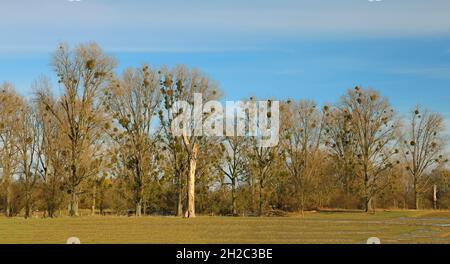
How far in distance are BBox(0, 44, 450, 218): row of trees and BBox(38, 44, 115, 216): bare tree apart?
9 centimetres

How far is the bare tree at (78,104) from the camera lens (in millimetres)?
41906

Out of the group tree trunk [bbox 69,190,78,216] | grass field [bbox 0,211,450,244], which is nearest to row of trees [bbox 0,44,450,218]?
tree trunk [bbox 69,190,78,216]

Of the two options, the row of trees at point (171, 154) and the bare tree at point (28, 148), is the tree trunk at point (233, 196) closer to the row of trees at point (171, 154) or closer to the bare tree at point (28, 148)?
the row of trees at point (171, 154)

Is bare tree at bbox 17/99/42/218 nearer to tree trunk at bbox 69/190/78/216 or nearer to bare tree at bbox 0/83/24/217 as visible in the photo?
bare tree at bbox 0/83/24/217

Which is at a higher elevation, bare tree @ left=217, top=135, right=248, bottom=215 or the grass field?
bare tree @ left=217, top=135, right=248, bottom=215

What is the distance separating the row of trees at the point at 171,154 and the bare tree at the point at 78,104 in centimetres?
9

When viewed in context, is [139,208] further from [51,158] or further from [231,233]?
[231,233]

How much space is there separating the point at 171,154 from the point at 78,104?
10.3 meters

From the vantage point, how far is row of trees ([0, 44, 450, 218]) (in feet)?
143

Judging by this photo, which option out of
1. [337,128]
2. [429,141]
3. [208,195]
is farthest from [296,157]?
[429,141]

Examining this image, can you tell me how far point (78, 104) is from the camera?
42562 mm

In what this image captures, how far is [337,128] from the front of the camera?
51281 mm

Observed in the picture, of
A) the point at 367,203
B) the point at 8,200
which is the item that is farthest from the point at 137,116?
the point at 367,203
